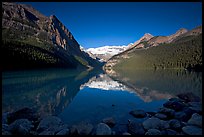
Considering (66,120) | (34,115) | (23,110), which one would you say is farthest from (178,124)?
(23,110)

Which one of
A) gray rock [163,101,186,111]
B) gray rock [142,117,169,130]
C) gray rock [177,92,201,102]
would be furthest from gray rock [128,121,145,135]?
gray rock [177,92,201,102]

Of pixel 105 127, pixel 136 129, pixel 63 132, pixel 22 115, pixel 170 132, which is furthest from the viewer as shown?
pixel 22 115

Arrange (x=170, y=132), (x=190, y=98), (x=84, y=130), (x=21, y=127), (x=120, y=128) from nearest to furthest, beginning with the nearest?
(x=170, y=132)
(x=84, y=130)
(x=21, y=127)
(x=120, y=128)
(x=190, y=98)

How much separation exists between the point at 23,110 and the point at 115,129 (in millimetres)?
7697

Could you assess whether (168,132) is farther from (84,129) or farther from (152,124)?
(84,129)

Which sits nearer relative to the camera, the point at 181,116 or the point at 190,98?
the point at 181,116

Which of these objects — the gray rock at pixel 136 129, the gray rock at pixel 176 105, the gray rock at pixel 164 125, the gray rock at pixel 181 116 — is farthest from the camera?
the gray rock at pixel 176 105

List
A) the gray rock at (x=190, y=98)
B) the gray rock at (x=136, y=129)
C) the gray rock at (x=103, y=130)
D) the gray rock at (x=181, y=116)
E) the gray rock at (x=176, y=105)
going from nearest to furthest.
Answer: the gray rock at (x=103, y=130)
the gray rock at (x=136, y=129)
the gray rock at (x=181, y=116)
the gray rock at (x=176, y=105)
the gray rock at (x=190, y=98)

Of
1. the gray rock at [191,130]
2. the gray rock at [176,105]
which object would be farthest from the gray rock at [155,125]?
the gray rock at [176,105]

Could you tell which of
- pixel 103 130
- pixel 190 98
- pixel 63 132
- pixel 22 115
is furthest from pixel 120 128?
pixel 190 98

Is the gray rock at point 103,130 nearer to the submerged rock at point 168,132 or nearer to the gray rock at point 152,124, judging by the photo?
the gray rock at point 152,124

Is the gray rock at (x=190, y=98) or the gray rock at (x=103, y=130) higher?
the gray rock at (x=190, y=98)

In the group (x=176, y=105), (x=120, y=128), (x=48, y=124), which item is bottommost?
(x=120, y=128)

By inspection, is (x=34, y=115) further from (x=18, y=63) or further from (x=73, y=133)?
(x=18, y=63)
